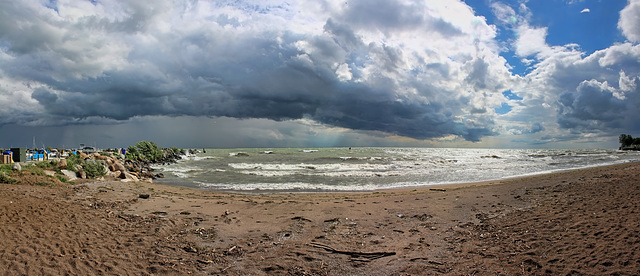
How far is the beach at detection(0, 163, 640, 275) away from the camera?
5578 millimetres

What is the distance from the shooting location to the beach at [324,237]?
5.58 meters

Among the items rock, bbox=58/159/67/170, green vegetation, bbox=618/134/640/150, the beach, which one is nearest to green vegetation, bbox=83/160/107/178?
rock, bbox=58/159/67/170

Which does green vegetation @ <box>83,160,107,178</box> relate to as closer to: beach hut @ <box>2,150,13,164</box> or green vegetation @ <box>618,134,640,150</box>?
beach hut @ <box>2,150,13,164</box>

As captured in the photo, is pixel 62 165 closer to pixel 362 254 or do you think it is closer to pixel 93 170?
pixel 93 170

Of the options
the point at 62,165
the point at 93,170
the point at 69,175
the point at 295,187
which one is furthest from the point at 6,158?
the point at 295,187

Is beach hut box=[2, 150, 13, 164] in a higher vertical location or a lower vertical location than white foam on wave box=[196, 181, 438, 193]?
higher

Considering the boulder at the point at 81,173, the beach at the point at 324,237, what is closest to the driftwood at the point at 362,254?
the beach at the point at 324,237

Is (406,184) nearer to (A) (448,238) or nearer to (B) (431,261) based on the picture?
(A) (448,238)

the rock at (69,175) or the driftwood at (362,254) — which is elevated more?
the rock at (69,175)

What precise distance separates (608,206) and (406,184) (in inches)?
470

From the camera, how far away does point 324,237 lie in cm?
762

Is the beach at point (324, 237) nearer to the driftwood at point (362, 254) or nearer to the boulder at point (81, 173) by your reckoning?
the driftwood at point (362, 254)

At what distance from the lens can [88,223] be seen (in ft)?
26.1

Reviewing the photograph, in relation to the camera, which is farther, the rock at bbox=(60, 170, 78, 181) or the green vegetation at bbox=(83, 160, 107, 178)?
the green vegetation at bbox=(83, 160, 107, 178)
